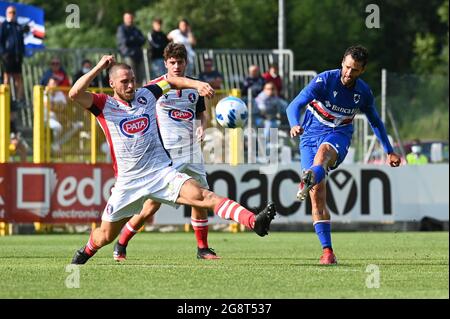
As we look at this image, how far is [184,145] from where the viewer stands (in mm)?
14844

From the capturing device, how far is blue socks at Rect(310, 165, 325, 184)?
12941 millimetres

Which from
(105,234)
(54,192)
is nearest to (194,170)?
(105,234)

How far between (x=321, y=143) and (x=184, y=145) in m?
1.95

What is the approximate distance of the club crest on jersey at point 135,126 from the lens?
12.5 m

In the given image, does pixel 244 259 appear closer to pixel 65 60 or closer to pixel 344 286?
pixel 344 286

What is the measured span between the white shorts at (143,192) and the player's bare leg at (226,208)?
0.44 ft

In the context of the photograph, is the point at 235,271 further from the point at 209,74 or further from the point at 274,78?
the point at 274,78

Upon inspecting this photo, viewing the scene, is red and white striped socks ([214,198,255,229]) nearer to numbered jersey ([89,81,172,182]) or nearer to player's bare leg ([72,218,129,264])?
numbered jersey ([89,81,172,182])

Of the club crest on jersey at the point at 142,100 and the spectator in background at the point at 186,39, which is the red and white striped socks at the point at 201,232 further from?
the spectator in background at the point at 186,39

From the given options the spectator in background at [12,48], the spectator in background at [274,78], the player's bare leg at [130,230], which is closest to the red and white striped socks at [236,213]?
the player's bare leg at [130,230]

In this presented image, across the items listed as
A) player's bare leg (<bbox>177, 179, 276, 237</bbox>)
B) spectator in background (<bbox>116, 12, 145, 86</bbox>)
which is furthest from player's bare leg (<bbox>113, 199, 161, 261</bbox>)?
spectator in background (<bbox>116, 12, 145, 86</bbox>)
